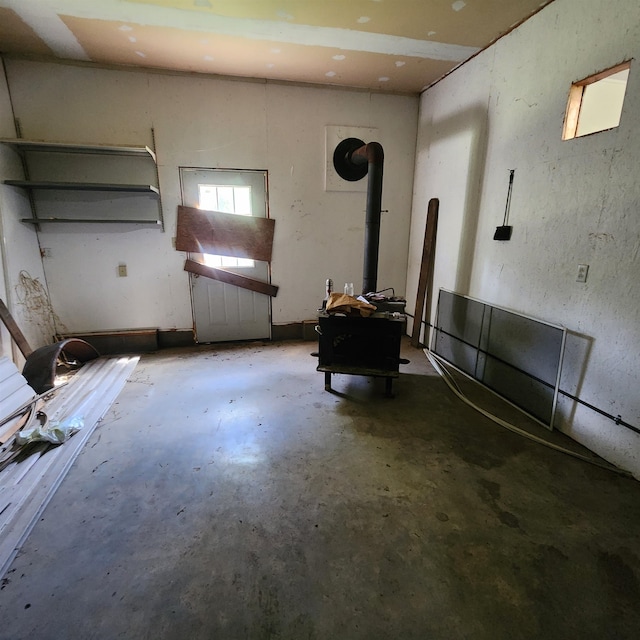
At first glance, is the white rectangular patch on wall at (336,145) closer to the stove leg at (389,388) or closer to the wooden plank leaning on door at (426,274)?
the wooden plank leaning on door at (426,274)

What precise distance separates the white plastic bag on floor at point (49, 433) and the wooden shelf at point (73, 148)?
98.7 inches

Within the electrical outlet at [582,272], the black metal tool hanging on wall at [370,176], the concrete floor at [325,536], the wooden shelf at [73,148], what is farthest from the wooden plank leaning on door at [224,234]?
the electrical outlet at [582,272]

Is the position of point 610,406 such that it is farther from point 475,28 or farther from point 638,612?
point 475,28

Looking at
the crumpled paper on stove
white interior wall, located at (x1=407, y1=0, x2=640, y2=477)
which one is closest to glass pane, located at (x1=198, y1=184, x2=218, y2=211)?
the crumpled paper on stove

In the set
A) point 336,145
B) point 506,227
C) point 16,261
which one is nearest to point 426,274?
point 506,227

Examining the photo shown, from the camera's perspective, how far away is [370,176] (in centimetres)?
343

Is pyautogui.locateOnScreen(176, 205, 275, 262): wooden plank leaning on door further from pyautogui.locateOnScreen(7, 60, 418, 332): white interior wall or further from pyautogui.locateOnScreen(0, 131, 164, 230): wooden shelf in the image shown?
pyautogui.locateOnScreen(0, 131, 164, 230): wooden shelf

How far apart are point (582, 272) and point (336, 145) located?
296 cm

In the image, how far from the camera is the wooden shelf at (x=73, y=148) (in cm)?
308

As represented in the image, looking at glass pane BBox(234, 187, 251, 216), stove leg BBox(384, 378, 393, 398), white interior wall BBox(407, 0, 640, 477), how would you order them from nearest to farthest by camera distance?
white interior wall BBox(407, 0, 640, 477) < stove leg BBox(384, 378, 393, 398) < glass pane BBox(234, 187, 251, 216)

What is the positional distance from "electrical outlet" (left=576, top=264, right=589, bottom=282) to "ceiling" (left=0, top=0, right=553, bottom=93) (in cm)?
188

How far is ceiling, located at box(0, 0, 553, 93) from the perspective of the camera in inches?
96.0

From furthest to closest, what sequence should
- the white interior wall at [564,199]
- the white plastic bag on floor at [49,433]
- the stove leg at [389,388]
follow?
the stove leg at [389,388], the white plastic bag on floor at [49,433], the white interior wall at [564,199]

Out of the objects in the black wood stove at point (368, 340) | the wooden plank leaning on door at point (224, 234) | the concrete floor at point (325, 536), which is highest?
the wooden plank leaning on door at point (224, 234)
